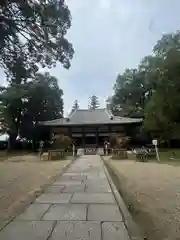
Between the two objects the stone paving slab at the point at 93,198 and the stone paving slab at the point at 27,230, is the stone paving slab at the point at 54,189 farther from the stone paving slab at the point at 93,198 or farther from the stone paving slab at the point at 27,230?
the stone paving slab at the point at 27,230

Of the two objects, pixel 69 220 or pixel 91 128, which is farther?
pixel 91 128

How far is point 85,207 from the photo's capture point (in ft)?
21.1

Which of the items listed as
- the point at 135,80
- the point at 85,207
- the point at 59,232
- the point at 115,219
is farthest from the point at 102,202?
the point at 135,80

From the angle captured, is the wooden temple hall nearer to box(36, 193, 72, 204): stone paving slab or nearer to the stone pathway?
box(36, 193, 72, 204): stone paving slab

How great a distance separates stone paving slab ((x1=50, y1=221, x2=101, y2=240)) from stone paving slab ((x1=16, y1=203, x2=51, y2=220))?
690 mm

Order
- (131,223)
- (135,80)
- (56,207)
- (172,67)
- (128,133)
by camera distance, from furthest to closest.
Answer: (135,80) < (128,133) < (172,67) < (56,207) < (131,223)

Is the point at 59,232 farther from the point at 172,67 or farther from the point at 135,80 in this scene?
the point at 135,80

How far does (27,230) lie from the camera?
462cm

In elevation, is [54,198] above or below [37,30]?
below

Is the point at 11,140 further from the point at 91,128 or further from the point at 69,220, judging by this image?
the point at 69,220

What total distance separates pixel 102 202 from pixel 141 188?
9.50 ft

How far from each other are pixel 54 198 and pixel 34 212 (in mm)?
1639

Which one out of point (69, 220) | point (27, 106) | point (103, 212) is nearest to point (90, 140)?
point (27, 106)

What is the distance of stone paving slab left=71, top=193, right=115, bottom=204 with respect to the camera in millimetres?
7156
